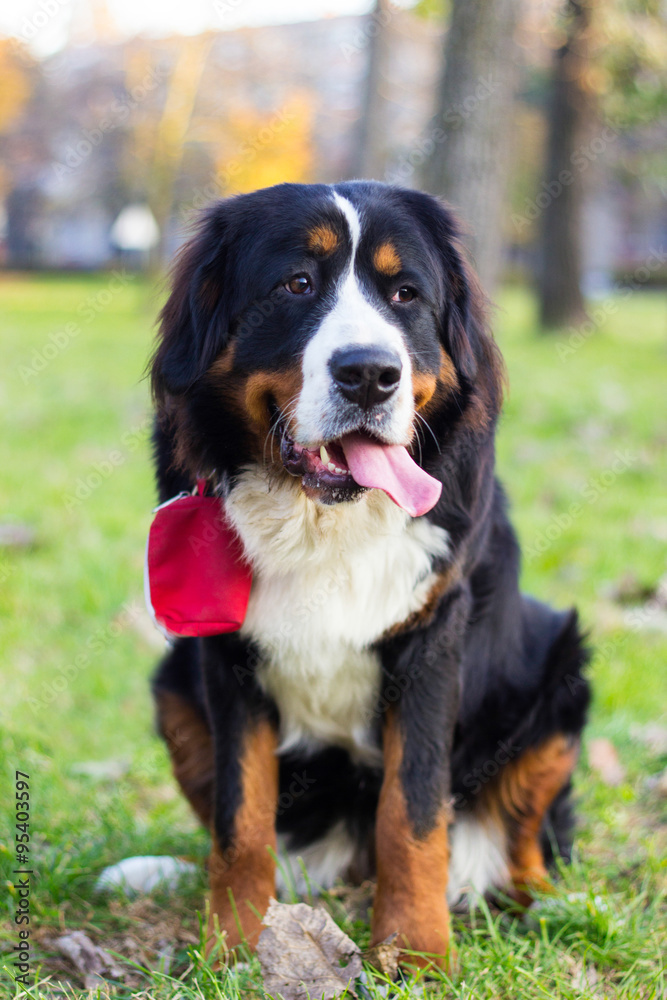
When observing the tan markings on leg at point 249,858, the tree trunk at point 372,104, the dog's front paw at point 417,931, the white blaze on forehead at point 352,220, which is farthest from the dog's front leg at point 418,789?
the tree trunk at point 372,104

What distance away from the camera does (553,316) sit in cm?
1351

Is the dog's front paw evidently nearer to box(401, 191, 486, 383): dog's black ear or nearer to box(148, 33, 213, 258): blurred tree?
box(401, 191, 486, 383): dog's black ear

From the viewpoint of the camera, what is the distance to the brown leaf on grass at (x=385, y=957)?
2.05 meters

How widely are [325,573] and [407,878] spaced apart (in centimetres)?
78

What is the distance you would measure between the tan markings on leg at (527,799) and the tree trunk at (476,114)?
10.8 feet

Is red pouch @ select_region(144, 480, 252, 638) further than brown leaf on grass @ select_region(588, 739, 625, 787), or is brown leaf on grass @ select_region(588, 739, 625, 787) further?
brown leaf on grass @ select_region(588, 739, 625, 787)

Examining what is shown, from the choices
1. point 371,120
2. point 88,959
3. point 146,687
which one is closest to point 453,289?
point 88,959

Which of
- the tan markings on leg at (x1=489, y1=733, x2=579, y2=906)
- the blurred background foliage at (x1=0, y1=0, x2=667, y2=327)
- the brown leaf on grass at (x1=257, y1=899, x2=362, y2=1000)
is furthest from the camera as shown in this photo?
the blurred background foliage at (x1=0, y1=0, x2=667, y2=327)

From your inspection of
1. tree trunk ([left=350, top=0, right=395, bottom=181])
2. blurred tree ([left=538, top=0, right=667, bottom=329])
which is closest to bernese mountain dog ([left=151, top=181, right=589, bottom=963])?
tree trunk ([left=350, top=0, right=395, bottom=181])

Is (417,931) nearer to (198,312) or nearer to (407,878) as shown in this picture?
(407,878)

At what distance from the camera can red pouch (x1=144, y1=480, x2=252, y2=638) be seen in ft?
7.32

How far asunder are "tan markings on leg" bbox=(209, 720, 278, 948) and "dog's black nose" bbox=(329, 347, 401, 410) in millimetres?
934

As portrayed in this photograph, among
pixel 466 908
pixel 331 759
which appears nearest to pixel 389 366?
pixel 331 759

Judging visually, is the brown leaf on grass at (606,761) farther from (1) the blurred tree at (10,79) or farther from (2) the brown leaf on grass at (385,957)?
(1) the blurred tree at (10,79)
